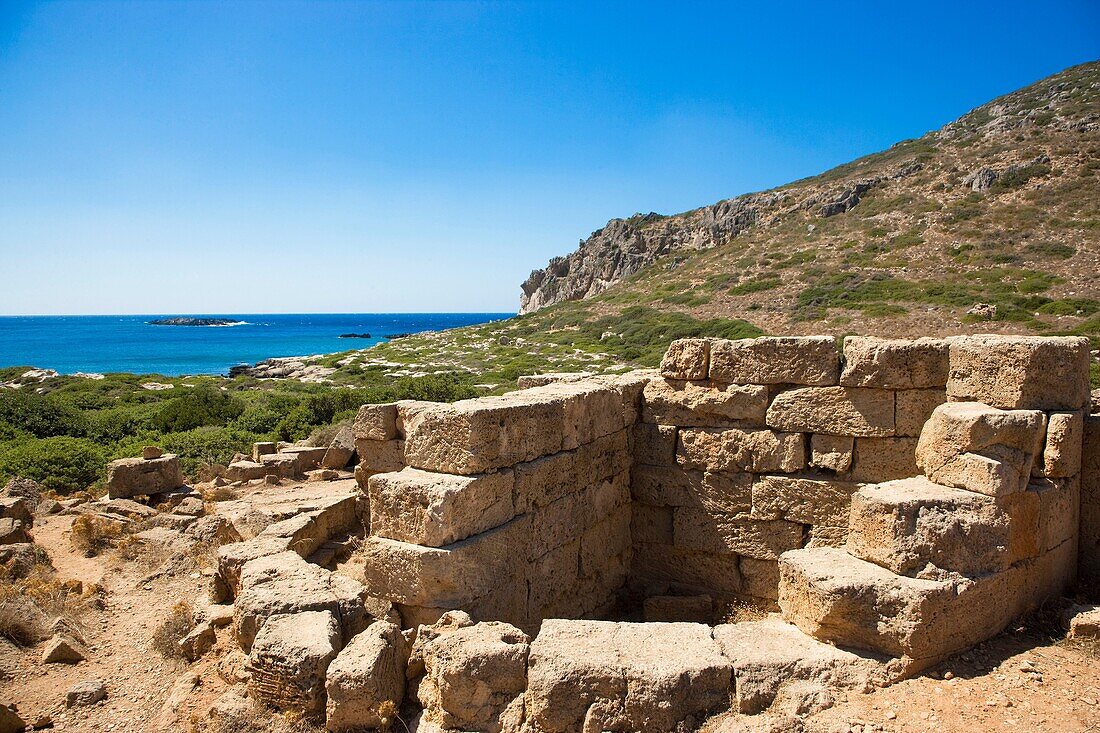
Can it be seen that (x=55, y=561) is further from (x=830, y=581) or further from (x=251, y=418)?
(x=251, y=418)

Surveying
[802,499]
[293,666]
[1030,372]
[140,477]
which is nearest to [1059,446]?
[1030,372]

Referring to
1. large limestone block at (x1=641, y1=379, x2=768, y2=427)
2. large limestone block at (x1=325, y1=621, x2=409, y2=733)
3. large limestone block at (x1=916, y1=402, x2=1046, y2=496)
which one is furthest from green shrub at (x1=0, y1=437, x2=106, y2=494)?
large limestone block at (x1=916, y1=402, x2=1046, y2=496)

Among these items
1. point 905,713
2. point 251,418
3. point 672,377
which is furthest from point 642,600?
point 251,418

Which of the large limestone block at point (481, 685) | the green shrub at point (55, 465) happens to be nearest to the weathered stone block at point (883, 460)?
the large limestone block at point (481, 685)

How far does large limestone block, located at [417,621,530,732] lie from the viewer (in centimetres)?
412

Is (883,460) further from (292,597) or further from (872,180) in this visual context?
(872,180)

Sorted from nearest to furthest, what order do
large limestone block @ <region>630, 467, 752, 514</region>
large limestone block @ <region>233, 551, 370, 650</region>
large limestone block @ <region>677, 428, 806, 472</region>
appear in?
large limestone block @ <region>233, 551, 370, 650</region> < large limestone block @ <region>677, 428, 806, 472</region> < large limestone block @ <region>630, 467, 752, 514</region>

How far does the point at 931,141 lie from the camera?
46750 millimetres

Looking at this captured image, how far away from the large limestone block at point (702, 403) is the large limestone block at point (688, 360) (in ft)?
0.30

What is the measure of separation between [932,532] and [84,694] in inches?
240

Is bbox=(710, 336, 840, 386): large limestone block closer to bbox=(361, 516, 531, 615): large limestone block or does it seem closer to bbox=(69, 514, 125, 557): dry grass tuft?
bbox=(361, 516, 531, 615): large limestone block

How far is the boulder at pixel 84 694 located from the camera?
16.2ft

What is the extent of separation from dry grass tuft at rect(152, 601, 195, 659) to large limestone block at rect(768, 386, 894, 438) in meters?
5.71

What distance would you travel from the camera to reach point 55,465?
39.1 feet
